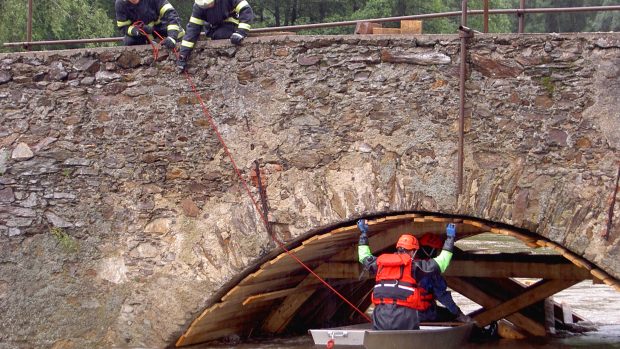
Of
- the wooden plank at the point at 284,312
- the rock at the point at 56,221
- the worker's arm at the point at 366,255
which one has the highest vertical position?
the rock at the point at 56,221

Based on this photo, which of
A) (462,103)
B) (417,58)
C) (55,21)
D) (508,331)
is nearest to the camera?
(462,103)

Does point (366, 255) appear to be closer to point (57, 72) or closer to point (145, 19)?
point (145, 19)

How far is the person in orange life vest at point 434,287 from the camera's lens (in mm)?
9617

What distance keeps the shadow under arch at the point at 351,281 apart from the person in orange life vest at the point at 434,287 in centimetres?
24

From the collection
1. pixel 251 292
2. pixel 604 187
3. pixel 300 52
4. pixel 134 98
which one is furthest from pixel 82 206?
pixel 604 187

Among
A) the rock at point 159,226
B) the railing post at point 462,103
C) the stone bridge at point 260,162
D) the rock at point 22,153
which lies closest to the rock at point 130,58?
the stone bridge at point 260,162

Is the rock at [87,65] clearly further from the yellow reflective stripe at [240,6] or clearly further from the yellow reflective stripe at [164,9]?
the yellow reflective stripe at [240,6]

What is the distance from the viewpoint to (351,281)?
1166 cm

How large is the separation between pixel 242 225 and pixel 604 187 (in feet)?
9.52

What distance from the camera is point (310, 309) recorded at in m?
11.7

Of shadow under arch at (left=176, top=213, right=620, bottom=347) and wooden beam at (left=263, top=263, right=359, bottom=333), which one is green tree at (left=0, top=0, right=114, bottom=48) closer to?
shadow under arch at (left=176, top=213, right=620, bottom=347)

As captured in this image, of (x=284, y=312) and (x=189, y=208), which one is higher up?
(x=189, y=208)

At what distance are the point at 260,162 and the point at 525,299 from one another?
10.2 ft

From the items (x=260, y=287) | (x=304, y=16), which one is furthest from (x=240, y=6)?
(x=304, y=16)
